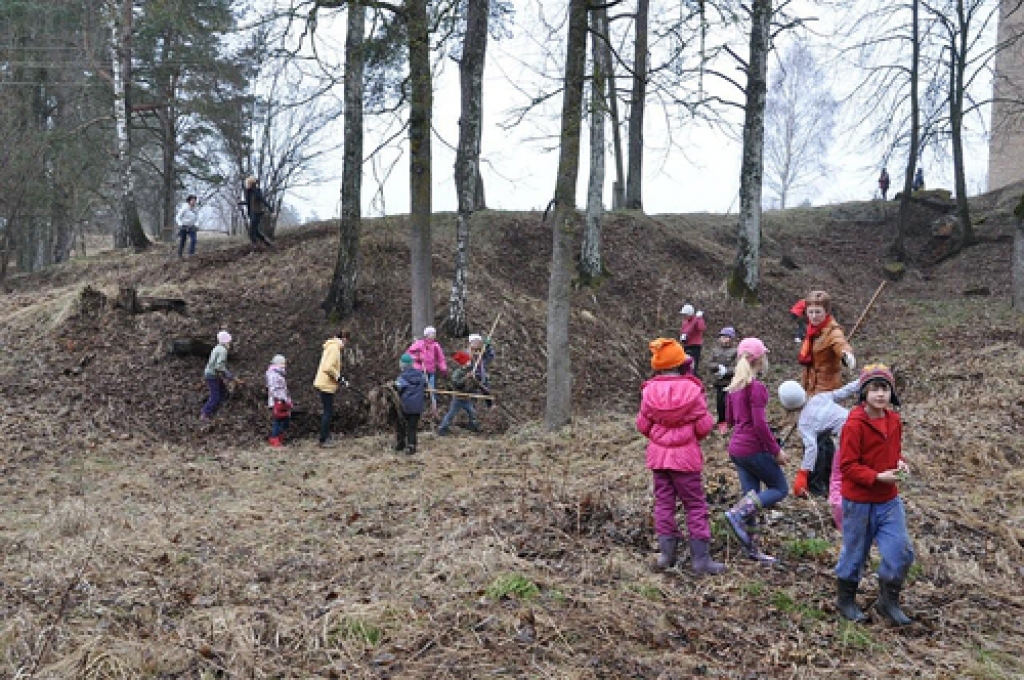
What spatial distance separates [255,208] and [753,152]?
11.2 meters

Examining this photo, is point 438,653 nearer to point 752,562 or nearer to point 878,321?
point 752,562

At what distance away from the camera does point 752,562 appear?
5273mm

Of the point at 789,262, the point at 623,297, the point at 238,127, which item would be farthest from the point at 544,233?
the point at 238,127

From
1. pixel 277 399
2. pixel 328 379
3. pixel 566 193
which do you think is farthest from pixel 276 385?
pixel 566 193

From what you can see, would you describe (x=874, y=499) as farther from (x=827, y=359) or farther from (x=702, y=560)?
(x=827, y=359)

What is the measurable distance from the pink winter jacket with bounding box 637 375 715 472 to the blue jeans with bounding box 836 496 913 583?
1.01 m

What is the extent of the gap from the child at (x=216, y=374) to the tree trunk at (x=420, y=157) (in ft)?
A: 10.1

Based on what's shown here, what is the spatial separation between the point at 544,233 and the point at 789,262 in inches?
313

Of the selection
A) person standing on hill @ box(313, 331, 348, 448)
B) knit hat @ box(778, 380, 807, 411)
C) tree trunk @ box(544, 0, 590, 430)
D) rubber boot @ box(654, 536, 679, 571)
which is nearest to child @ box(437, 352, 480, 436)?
tree trunk @ box(544, 0, 590, 430)

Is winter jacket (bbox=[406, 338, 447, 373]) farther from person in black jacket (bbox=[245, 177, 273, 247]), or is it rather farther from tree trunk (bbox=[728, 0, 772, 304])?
tree trunk (bbox=[728, 0, 772, 304])

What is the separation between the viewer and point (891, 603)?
433cm

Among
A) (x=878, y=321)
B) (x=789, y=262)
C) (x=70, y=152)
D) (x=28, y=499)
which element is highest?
(x=70, y=152)

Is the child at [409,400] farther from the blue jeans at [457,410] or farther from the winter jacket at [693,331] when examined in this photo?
the winter jacket at [693,331]

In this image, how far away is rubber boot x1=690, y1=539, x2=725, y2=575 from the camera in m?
5.04
